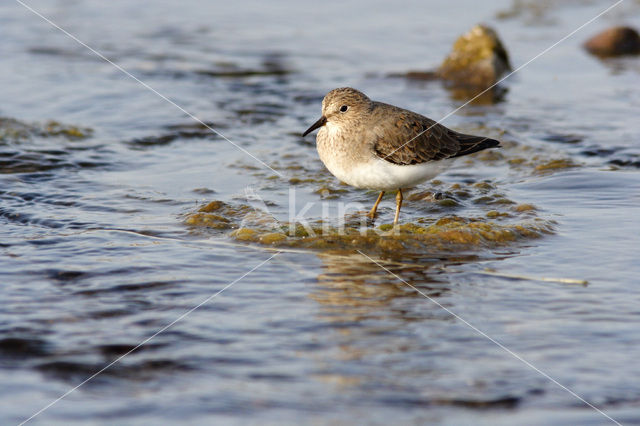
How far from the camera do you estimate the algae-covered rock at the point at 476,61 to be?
481 inches

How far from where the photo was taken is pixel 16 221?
712 centimetres

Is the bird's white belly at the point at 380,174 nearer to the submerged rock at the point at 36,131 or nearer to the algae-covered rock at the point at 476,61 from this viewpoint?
the submerged rock at the point at 36,131

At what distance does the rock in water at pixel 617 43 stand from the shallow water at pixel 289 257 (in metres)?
0.34

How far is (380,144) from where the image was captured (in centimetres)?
718

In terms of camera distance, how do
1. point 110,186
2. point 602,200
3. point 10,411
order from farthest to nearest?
1. point 110,186
2. point 602,200
3. point 10,411

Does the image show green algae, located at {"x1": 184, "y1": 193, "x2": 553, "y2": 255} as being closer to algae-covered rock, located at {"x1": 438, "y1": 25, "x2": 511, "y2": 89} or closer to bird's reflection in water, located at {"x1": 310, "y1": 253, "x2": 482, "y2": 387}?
bird's reflection in water, located at {"x1": 310, "y1": 253, "x2": 482, "y2": 387}

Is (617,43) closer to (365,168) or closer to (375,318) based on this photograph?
(365,168)

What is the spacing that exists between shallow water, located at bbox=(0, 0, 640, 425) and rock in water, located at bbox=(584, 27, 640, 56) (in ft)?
1.11

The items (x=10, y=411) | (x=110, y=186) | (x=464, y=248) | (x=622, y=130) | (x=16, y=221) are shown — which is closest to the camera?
(x=10, y=411)

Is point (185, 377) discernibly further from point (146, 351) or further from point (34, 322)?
point (34, 322)

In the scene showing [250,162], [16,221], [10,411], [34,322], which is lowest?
[10,411]

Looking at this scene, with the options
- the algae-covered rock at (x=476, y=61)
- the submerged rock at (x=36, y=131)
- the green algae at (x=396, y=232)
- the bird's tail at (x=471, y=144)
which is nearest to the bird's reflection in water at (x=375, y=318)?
the green algae at (x=396, y=232)

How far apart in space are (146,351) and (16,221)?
2.98 meters

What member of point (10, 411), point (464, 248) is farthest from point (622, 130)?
point (10, 411)
